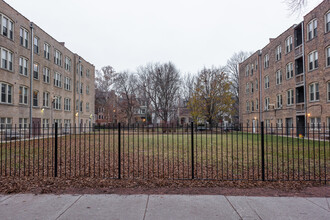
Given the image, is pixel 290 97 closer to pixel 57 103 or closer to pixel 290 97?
pixel 290 97

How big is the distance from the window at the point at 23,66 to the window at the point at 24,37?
4.69 ft

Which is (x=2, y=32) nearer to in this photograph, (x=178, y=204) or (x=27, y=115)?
(x=27, y=115)

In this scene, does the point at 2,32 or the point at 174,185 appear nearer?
the point at 174,185

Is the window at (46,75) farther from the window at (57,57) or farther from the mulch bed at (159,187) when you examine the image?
the mulch bed at (159,187)

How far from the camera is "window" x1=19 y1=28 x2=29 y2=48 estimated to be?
877 inches

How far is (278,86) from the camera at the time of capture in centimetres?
2786

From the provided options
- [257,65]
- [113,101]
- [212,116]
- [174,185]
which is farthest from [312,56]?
[113,101]

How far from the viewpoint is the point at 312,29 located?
21.0 meters

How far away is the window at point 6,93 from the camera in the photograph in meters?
19.8

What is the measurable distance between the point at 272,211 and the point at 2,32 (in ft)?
79.1

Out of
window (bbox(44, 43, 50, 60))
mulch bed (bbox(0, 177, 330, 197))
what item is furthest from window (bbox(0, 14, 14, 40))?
mulch bed (bbox(0, 177, 330, 197))

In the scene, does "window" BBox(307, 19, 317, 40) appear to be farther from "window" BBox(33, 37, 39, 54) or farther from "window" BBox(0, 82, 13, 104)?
"window" BBox(0, 82, 13, 104)

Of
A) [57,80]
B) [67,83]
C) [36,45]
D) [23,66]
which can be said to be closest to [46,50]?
[36,45]

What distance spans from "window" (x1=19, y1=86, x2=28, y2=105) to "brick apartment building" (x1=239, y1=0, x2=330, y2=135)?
71.2 ft
